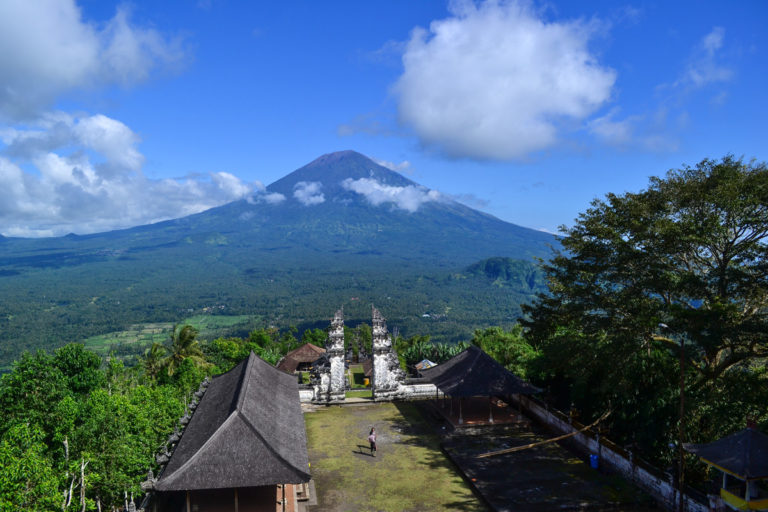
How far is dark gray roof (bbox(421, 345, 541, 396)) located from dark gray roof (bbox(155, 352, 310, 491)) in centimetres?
618

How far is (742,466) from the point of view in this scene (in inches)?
391

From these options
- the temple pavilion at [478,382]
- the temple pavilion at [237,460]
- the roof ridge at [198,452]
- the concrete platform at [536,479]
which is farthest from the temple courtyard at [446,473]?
the roof ridge at [198,452]

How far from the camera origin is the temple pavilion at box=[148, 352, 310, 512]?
10891 mm

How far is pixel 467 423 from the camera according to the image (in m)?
18.4

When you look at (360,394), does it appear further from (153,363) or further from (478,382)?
(153,363)

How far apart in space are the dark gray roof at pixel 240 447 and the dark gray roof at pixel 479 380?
618cm

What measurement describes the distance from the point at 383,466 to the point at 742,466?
9.19 meters

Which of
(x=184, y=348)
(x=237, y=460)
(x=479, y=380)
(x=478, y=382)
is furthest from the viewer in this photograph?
(x=184, y=348)

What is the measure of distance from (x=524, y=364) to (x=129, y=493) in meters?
16.1

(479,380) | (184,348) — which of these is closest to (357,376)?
(184,348)

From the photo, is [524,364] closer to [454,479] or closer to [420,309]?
[454,479]

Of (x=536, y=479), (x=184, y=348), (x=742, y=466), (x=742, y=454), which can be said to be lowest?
(x=536, y=479)

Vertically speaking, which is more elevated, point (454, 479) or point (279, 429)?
point (279, 429)

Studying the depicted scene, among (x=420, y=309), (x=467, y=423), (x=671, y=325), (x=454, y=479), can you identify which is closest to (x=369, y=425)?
(x=467, y=423)
